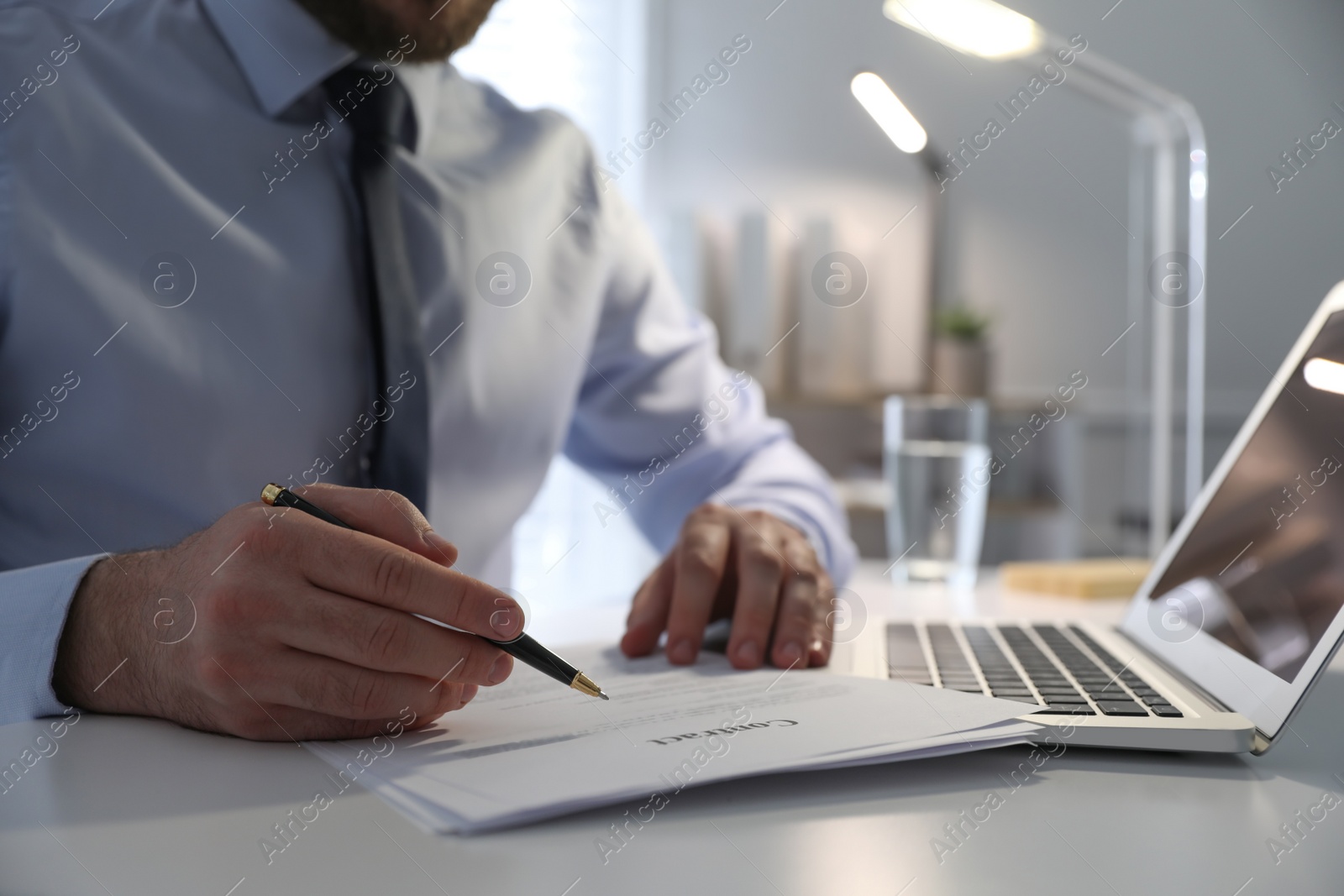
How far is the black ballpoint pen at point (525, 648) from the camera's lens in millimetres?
419

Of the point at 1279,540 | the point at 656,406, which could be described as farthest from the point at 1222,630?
the point at 656,406

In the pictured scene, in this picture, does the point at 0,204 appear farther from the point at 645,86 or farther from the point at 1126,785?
the point at 645,86

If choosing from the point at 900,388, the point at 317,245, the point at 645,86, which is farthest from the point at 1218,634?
the point at 645,86

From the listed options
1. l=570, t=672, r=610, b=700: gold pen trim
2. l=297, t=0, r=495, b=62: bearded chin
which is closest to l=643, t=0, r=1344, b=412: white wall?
l=297, t=0, r=495, b=62: bearded chin

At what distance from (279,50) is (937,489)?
0.82 metres

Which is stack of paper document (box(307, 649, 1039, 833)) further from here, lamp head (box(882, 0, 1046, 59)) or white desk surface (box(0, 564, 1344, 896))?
lamp head (box(882, 0, 1046, 59))

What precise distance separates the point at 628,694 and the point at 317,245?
54cm

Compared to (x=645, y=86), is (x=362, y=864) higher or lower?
higher

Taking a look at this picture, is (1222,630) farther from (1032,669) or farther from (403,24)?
(403,24)

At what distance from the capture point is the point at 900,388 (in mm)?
1975

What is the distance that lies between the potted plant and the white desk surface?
4.65 feet

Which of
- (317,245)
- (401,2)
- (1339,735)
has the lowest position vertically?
(1339,735)

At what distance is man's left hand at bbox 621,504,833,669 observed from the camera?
575 millimetres

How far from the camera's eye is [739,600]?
23.7 inches
